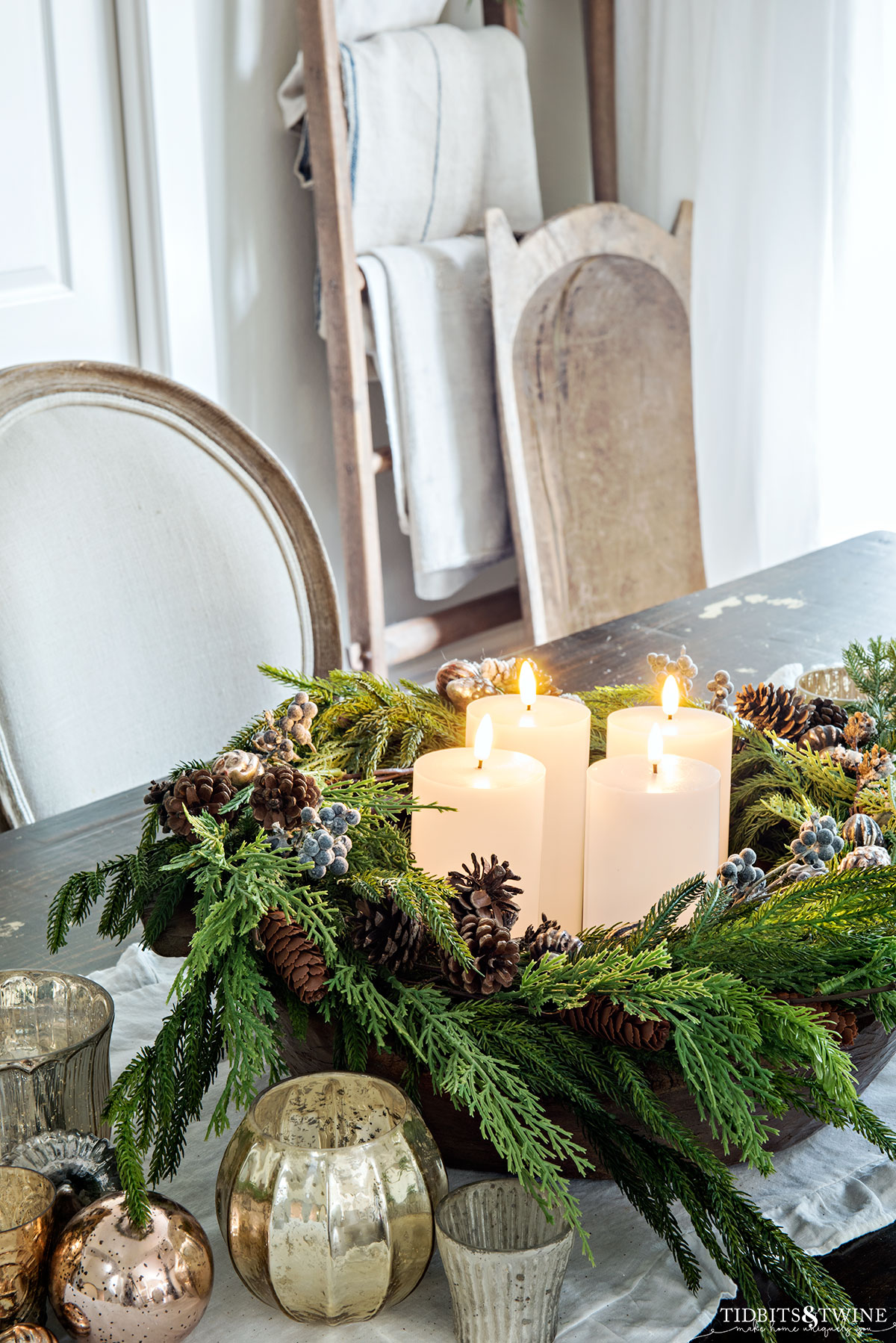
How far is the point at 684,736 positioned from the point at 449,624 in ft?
5.38

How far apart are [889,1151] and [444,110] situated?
190 centimetres

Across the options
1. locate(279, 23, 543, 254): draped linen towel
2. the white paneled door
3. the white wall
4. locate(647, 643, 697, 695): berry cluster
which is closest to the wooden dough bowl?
locate(647, 643, 697, 695): berry cluster

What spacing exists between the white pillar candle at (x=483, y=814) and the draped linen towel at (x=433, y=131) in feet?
5.27

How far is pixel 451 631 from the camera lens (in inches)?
85.4

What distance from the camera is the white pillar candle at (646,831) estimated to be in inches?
18.3

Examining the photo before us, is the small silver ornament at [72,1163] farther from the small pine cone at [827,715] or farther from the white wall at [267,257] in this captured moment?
the white wall at [267,257]

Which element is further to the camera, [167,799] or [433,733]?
[433,733]

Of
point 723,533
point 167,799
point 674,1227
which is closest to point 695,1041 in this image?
point 674,1227

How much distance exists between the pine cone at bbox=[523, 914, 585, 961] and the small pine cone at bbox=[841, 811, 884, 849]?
122 mm

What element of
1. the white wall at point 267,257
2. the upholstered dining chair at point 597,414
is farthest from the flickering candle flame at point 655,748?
the upholstered dining chair at point 597,414

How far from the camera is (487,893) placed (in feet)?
1.40

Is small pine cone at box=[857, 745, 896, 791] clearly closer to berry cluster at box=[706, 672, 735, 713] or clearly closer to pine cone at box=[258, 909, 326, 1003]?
berry cluster at box=[706, 672, 735, 713]

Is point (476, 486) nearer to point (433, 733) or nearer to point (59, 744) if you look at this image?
point (59, 744)

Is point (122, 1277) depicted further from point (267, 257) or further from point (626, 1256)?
point (267, 257)
